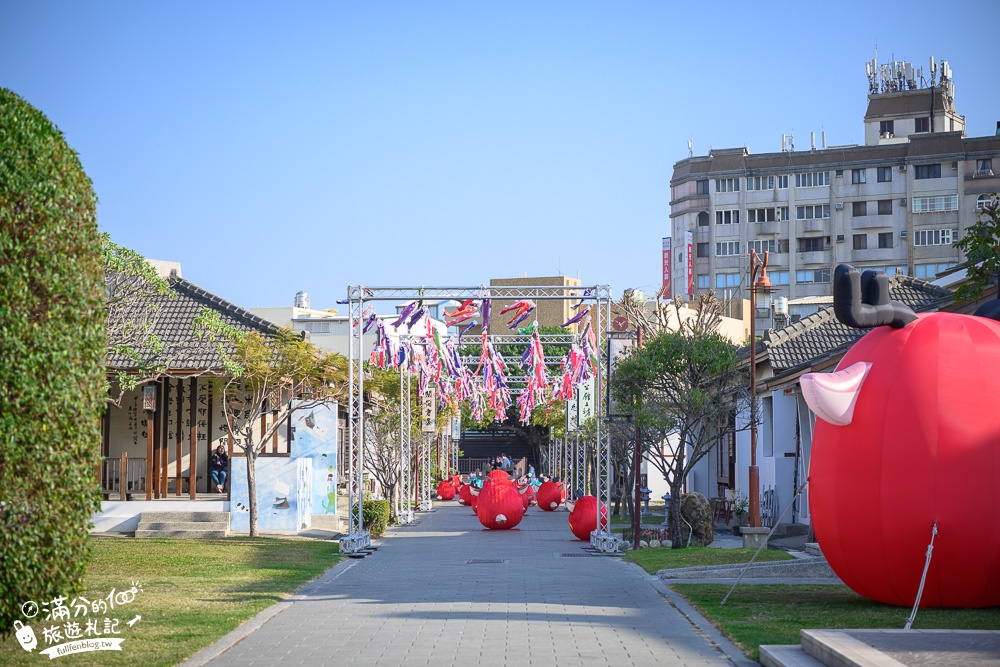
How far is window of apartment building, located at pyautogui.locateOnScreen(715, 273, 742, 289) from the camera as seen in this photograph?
78.5 metres

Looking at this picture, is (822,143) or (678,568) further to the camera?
(822,143)

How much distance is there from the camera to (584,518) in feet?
90.1

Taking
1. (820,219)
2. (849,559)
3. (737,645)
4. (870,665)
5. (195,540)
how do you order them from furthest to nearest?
(820,219), (195,540), (849,559), (737,645), (870,665)

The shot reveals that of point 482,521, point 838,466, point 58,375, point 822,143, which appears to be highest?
point 822,143

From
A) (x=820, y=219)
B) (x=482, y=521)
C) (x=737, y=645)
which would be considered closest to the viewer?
(x=737, y=645)

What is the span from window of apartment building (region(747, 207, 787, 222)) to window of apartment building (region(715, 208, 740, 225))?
87 centimetres

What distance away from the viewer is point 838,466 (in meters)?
12.2

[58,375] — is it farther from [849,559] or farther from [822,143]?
[822,143]

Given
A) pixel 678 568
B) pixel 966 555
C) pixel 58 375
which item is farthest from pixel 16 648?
pixel 678 568

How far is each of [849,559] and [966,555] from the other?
1.21 meters

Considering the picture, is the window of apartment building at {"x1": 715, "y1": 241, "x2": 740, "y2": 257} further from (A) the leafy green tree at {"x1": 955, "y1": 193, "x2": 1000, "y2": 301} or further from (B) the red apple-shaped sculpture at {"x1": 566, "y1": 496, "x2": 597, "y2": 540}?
(A) the leafy green tree at {"x1": 955, "y1": 193, "x2": 1000, "y2": 301}

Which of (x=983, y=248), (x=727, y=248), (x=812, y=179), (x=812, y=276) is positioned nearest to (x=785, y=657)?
(x=983, y=248)

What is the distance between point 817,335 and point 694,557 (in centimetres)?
1187

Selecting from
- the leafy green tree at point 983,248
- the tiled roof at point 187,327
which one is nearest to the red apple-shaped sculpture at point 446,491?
the tiled roof at point 187,327
